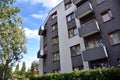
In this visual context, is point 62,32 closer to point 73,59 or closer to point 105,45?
point 73,59

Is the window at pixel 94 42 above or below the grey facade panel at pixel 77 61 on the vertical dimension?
above

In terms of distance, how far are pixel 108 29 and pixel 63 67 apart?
30.8 ft

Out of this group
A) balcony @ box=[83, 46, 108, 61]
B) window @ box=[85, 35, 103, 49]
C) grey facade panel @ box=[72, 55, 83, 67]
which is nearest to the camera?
balcony @ box=[83, 46, 108, 61]

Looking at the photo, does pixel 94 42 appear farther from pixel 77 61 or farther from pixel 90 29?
pixel 77 61

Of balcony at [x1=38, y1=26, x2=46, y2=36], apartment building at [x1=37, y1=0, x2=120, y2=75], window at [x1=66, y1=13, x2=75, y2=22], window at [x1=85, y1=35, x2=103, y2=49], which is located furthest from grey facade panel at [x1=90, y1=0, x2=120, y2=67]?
balcony at [x1=38, y1=26, x2=46, y2=36]

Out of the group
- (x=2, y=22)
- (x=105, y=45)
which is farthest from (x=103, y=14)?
(x=2, y=22)

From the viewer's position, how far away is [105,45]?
1644 centimetres

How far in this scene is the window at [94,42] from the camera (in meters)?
17.6

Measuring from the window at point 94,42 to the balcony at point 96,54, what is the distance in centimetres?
135

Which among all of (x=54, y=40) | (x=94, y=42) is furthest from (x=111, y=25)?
(x=54, y=40)

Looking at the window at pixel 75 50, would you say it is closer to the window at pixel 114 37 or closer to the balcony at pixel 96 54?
the balcony at pixel 96 54

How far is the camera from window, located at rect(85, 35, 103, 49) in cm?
1764

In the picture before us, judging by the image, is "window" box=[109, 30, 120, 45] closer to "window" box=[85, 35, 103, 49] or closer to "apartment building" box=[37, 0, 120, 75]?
"apartment building" box=[37, 0, 120, 75]

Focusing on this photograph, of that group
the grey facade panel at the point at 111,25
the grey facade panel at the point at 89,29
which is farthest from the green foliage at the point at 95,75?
the grey facade panel at the point at 89,29
